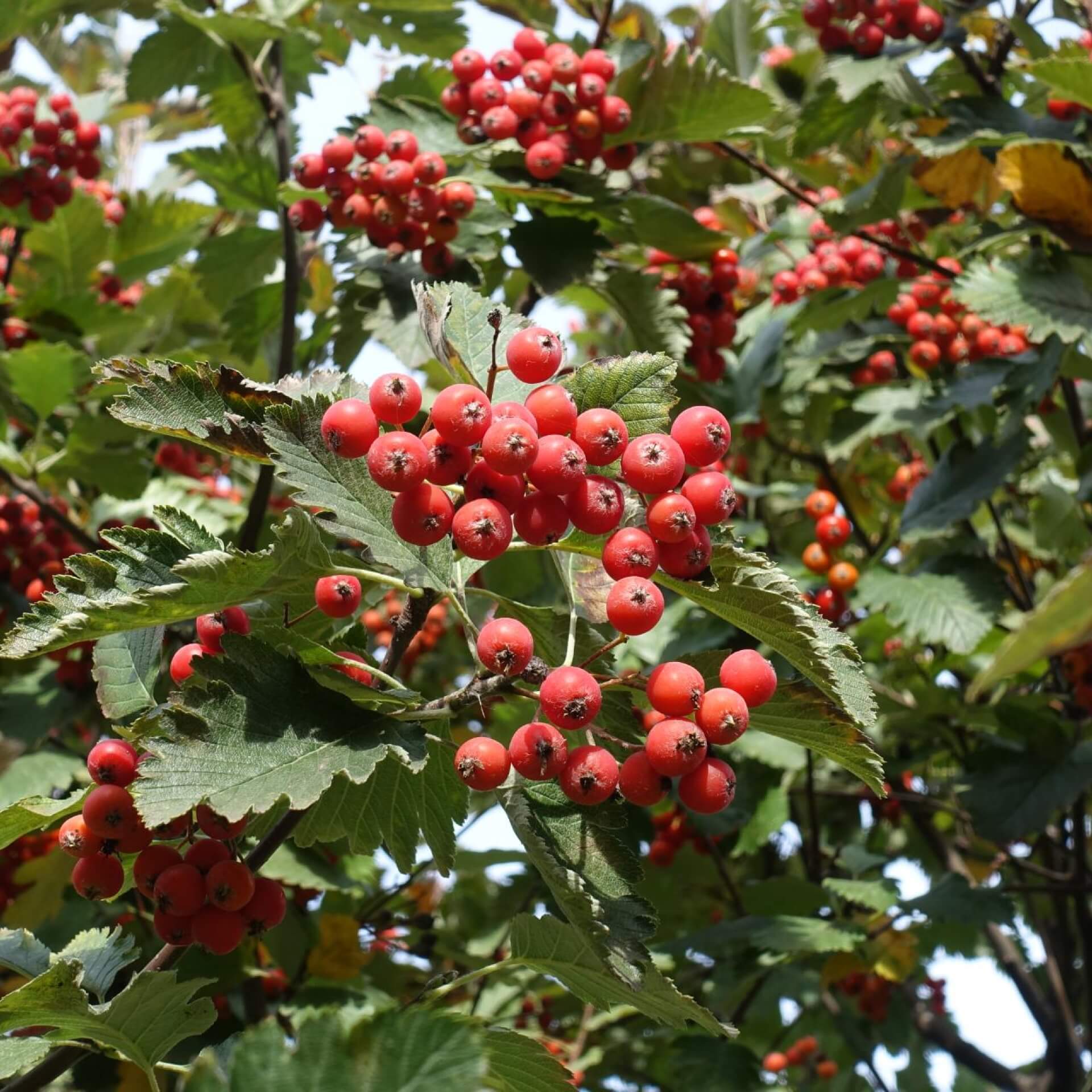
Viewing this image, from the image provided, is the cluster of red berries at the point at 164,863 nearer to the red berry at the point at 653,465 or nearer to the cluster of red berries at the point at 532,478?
the cluster of red berries at the point at 532,478

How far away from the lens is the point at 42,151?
4.20 m

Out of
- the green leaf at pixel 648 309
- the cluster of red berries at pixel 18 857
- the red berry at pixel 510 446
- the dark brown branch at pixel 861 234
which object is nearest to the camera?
the red berry at pixel 510 446

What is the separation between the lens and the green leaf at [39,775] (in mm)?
3172

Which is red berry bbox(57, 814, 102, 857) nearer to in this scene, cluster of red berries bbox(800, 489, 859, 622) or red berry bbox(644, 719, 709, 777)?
red berry bbox(644, 719, 709, 777)

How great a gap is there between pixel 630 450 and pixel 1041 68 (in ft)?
7.38

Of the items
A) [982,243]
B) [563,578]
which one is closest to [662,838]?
[982,243]

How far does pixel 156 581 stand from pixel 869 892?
252cm

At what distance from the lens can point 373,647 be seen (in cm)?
520

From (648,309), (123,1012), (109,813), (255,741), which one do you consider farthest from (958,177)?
(123,1012)

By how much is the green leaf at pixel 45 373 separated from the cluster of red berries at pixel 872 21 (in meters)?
2.65

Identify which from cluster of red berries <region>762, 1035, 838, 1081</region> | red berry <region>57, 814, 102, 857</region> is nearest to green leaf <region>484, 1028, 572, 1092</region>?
red berry <region>57, 814, 102, 857</region>

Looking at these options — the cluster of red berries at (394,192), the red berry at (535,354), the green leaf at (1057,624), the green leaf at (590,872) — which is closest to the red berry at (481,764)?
the green leaf at (590,872)

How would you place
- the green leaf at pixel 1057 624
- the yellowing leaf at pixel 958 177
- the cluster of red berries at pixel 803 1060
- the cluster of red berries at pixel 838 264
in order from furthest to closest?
the cluster of red berries at pixel 803 1060, the cluster of red berries at pixel 838 264, the yellowing leaf at pixel 958 177, the green leaf at pixel 1057 624

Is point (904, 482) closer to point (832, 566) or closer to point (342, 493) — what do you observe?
point (832, 566)
